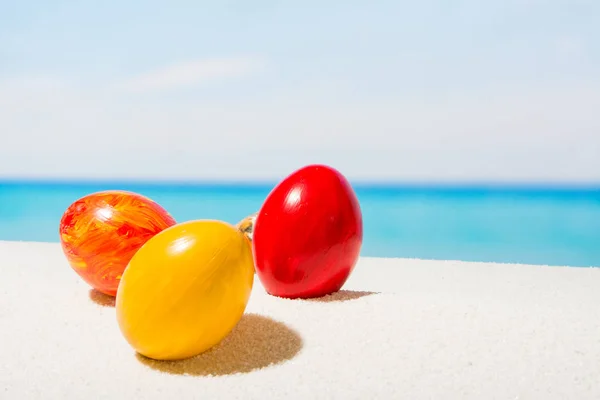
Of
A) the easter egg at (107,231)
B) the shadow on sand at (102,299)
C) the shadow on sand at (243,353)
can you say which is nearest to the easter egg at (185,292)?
the shadow on sand at (243,353)

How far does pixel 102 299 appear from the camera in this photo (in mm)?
2340

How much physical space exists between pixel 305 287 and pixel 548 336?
78cm

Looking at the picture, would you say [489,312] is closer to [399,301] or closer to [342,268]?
[399,301]

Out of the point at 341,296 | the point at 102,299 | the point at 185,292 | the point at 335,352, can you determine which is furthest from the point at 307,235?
the point at 102,299

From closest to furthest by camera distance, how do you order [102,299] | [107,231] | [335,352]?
1. [335,352]
2. [107,231]
3. [102,299]

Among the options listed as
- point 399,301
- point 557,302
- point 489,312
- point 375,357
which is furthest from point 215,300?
point 557,302

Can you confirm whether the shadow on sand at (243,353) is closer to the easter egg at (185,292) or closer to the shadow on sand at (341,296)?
the easter egg at (185,292)

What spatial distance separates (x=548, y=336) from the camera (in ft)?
6.07

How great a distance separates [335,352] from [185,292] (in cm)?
45

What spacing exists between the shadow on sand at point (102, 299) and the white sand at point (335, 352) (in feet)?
0.05

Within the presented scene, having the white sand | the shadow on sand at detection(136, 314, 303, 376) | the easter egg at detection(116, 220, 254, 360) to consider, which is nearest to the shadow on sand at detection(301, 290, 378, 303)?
the white sand

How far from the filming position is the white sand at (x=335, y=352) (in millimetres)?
1521

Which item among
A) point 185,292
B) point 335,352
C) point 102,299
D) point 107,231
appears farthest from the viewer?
point 102,299

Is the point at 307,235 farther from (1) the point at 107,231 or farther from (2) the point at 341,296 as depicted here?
(1) the point at 107,231
